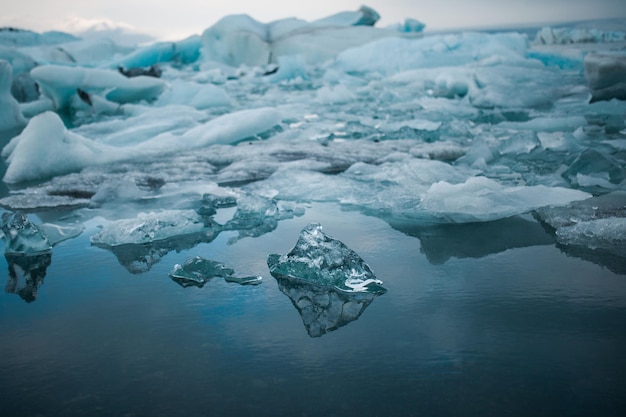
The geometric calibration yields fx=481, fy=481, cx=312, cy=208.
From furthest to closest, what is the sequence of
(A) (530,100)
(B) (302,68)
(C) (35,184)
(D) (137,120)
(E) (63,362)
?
(B) (302,68) < (A) (530,100) < (D) (137,120) < (C) (35,184) < (E) (63,362)

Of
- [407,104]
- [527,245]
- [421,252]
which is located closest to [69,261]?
[421,252]

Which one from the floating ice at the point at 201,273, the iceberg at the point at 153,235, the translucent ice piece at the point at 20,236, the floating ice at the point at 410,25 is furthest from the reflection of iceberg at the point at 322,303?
the floating ice at the point at 410,25

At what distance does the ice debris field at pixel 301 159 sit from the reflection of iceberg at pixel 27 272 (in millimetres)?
61

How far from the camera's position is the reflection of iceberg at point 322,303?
133cm

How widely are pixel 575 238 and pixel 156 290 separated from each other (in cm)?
154

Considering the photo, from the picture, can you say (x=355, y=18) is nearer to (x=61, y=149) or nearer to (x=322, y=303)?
(x=61, y=149)

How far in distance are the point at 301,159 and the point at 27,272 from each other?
220cm

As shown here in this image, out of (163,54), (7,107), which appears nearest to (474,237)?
(7,107)

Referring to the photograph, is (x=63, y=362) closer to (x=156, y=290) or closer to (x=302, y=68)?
(x=156, y=290)

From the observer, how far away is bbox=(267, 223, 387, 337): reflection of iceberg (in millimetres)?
1426

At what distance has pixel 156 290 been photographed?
1.58 m

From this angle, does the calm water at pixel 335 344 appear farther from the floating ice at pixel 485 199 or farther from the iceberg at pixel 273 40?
the iceberg at pixel 273 40

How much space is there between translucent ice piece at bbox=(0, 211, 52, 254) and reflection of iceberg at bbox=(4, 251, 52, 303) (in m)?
0.03

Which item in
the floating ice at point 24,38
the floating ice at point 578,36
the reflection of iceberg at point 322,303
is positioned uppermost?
the floating ice at point 24,38
